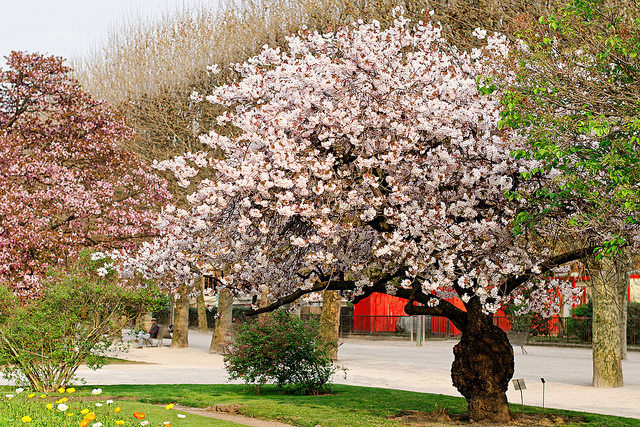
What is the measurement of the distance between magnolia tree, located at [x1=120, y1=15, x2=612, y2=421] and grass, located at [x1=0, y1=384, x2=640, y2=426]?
5.53ft

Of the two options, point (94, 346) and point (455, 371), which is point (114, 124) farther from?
point (455, 371)

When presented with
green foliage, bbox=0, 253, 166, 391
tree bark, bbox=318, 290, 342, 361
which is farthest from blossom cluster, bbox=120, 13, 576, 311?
tree bark, bbox=318, 290, 342, 361

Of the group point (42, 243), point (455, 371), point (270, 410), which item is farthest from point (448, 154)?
point (42, 243)

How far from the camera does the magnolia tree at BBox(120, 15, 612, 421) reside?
31.3 feet

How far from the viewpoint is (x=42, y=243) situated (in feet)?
63.0

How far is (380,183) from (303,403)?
4.85 metres

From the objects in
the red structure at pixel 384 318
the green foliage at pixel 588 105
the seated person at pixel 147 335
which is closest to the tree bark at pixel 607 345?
the green foliage at pixel 588 105

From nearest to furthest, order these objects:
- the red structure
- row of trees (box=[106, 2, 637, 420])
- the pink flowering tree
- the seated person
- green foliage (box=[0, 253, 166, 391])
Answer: row of trees (box=[106, 2, 637, 420])
green foliage (box=[0, 253, 166, 391])
the pink flowering tree
the seated person
the red structure

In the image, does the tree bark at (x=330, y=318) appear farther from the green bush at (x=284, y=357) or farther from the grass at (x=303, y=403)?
the green bush at (x=284, y=357)

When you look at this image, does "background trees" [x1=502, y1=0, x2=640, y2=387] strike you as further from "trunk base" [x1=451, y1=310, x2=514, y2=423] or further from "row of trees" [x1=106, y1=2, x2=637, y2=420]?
"trunk base" [x1=451, y1=310, x2=514, y2=423]

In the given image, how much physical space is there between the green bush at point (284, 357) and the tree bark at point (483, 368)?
4.16 m

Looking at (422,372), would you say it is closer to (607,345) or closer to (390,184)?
(607,345)

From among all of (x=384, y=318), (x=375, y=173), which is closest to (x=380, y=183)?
(x=375, y=173)

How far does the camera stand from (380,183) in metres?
10.0
